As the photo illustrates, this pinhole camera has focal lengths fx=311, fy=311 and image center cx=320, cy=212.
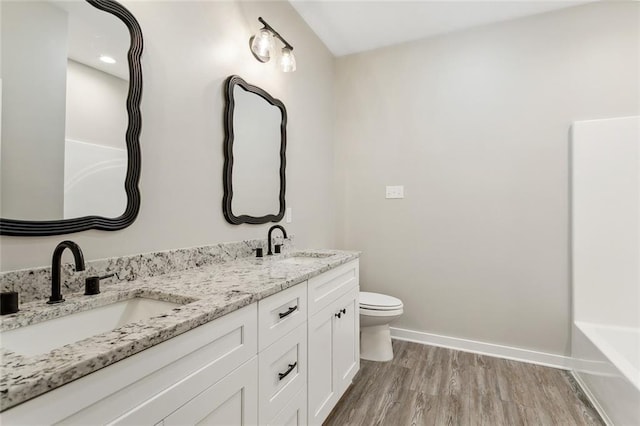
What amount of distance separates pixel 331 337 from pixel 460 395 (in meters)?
1.00

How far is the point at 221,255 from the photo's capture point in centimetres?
→ 166

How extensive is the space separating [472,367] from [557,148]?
1.75 metres

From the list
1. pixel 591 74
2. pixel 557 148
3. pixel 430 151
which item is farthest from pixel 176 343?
pixel 591 74

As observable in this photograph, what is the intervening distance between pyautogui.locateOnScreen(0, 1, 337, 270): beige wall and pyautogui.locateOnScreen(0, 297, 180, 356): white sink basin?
0.23 meters

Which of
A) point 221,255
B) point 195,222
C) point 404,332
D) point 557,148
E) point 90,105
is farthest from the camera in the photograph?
point 404,332

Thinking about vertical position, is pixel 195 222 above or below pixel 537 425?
above

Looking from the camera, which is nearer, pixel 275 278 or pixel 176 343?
pixel 176 343

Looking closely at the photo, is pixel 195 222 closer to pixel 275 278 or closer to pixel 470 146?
pixel 275 278

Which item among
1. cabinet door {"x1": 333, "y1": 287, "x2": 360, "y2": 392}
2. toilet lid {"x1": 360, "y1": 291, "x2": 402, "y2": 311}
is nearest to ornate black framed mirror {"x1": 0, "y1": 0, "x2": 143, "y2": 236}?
cabinet door {"x1": 333, "y1": 287, "x2": 360, "y2": 392}

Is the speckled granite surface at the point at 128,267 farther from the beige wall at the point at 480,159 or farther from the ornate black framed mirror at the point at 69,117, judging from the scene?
the beige wall at the point at 480,159

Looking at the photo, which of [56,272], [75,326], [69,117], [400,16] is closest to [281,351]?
[75,326]

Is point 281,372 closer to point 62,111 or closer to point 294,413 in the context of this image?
point 294,413

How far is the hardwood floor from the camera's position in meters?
1.75

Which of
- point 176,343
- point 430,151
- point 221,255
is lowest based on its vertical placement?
point 176,343
